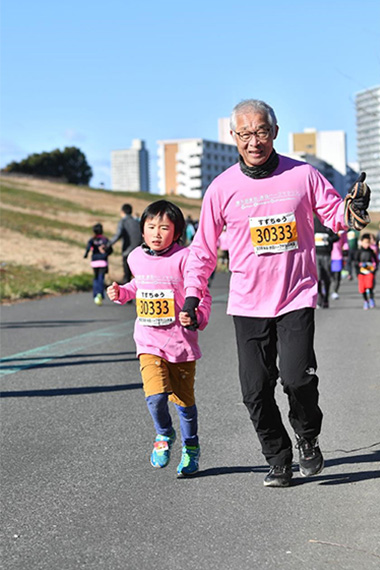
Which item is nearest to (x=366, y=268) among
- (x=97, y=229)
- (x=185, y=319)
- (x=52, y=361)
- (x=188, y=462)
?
(x=97, y=229)

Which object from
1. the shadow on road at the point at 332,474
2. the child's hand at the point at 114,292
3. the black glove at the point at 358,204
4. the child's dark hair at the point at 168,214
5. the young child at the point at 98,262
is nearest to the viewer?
the black glove at the point at 358,204

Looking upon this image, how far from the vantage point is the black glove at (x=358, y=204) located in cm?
442

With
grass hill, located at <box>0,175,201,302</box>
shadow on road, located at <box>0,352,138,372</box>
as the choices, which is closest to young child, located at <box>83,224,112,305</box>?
grass hill, located at <box>0,175,201,302</box>

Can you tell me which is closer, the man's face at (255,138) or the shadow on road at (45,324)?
the man's face at (255,138)

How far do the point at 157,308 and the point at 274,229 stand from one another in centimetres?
91

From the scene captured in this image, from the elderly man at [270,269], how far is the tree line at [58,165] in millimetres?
141987

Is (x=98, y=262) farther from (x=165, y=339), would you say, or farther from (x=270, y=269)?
(x=270, y=269)

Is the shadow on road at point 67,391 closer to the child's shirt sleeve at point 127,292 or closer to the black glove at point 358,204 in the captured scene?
the child's shirt sleeve at point 127,292

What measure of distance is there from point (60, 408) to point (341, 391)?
2378 mm

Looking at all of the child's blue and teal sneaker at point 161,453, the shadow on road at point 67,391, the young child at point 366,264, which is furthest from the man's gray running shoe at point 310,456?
the young child at point 366,264

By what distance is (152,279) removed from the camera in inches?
209

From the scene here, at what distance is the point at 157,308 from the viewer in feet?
17.1

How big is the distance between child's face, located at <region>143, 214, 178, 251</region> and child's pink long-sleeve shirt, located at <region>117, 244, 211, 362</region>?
81mm

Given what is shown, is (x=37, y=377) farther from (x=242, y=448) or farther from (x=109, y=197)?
(x=109, y=197)
